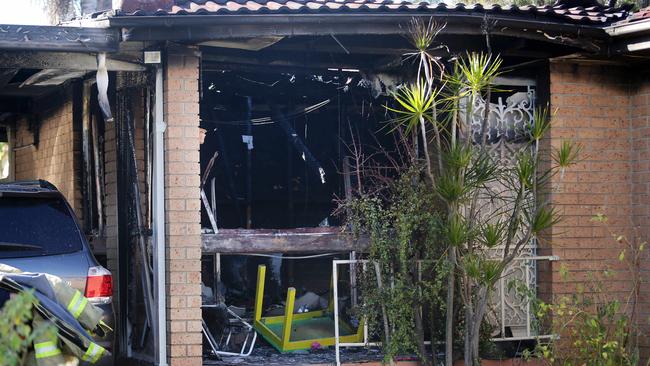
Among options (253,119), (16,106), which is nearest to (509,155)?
(253,119)

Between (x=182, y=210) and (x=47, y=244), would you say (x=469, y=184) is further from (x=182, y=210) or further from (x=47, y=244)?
(x=47, y=244)

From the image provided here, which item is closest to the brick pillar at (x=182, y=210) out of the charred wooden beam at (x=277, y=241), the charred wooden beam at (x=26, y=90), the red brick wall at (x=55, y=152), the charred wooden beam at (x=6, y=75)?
the charred wooden beam at (x=277, y=241)

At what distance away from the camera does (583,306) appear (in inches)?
353

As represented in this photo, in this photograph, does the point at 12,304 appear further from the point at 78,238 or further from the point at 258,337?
the point at 258,337

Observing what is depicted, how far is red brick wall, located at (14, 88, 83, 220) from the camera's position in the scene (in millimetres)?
10898

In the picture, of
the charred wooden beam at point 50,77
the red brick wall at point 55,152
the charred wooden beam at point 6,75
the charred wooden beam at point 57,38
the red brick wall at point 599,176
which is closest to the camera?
the charred wooden beam at point 57,38

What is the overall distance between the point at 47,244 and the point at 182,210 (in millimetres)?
1307

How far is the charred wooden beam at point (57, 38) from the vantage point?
747cm

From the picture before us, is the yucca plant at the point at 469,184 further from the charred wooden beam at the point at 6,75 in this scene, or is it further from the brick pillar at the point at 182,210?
the charred wooden beam at the point at 6,75

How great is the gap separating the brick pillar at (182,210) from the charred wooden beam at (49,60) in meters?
0.64

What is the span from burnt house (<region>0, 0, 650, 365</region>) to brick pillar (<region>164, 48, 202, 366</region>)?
1cm

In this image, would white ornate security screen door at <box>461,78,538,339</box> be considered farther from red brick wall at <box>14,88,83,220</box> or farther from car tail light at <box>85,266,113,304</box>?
red brick wall at <box>14,88,83,220</box>

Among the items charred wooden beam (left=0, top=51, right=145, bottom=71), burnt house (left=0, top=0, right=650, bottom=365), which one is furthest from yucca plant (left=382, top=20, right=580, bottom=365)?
charred wooden beam (left=0, top=51, right=145, bottom=71)

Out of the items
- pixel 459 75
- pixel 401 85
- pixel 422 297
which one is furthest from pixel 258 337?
pixel 459 75
